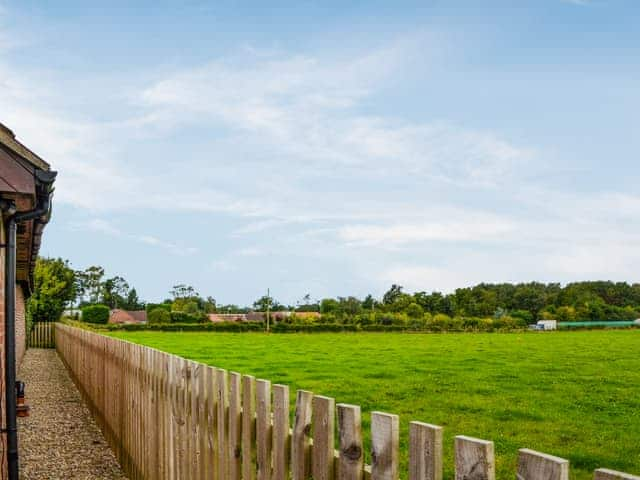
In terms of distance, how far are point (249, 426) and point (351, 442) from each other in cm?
108

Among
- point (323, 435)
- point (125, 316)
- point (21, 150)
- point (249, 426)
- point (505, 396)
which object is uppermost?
point (21, 150)

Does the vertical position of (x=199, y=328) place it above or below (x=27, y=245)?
below

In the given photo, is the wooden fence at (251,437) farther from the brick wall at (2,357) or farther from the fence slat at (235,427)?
the brick wall at (2,357)

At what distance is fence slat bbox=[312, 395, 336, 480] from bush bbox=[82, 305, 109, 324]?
5326cm

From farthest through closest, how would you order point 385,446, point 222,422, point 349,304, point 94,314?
point 349,304
point 94,314
point 222,422
point 385,446

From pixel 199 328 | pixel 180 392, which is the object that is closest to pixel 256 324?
pixel 199 328

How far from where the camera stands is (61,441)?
29.2 feet

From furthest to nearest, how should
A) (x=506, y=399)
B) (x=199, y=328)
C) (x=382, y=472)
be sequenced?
(x=199, y=328) < (x=506, y=399) < (x=382, y=472)

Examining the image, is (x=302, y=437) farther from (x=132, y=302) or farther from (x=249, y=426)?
(x=132, y=302)

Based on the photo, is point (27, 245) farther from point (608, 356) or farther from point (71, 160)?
point (608, 356)

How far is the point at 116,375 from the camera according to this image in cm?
791

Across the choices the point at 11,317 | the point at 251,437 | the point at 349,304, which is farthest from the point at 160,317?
the point at 251,437

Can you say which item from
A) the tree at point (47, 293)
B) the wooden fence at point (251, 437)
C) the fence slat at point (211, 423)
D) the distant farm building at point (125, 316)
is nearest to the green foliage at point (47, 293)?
the tree at point (47, 293)

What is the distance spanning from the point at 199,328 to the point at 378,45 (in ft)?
152
